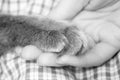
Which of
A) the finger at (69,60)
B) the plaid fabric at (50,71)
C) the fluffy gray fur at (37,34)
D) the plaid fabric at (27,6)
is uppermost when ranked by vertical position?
the plaid fabric at (27,6)

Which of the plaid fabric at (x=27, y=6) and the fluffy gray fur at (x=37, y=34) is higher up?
the plaid fabric at (x=27, y=6)

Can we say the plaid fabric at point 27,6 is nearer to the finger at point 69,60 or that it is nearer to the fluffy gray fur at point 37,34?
the fluffy gray fur at point 37,34

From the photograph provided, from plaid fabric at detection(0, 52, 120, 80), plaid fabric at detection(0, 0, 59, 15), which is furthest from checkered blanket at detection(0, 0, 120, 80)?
plaid fabric at detection(0, 0, 59, 15)

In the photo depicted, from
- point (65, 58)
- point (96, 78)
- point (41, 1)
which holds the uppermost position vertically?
point (41, 1)

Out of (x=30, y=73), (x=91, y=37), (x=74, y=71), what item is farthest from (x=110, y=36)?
(x=30, y=73)

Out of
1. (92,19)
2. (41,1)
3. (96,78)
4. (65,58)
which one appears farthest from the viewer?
(41,1)

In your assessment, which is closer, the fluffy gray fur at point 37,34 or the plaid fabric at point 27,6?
the fluffy gray fur at point 37,34

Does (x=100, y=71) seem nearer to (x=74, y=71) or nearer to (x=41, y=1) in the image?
(x=74, y=71)

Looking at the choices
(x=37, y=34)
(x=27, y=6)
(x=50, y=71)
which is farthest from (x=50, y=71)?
(x=27, y=6)

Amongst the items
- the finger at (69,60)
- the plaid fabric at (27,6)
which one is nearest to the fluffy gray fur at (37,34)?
the finger at (69,60)

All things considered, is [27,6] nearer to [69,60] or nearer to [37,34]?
[37,34]

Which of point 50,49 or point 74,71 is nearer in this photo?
point 50,49
